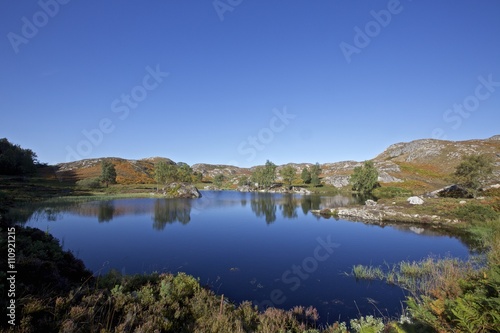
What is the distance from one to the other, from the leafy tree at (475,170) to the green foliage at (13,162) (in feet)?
415

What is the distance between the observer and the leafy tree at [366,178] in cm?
9050

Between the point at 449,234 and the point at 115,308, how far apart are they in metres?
35.3

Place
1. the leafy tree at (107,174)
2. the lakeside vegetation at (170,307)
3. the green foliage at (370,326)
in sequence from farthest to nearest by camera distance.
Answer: the leafy tree at (107,174) < the green foliage at (370,326) < the lakeside vegetation at (170,307)

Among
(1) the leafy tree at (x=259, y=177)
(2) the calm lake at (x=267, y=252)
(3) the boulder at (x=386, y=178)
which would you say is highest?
(1) the leafy tree at (x=259, y=177)

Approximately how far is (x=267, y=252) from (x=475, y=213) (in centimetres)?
2976

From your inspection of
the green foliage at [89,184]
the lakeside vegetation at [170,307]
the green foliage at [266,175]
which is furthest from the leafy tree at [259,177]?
the lakeside vegetation at [170,307]

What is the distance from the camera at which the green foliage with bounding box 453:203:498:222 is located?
3034 cm

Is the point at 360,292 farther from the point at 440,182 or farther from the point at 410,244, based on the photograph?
the point at 440,182

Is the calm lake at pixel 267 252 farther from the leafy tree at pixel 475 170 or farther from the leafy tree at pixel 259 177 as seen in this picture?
the leafy tree at pixel 259 177

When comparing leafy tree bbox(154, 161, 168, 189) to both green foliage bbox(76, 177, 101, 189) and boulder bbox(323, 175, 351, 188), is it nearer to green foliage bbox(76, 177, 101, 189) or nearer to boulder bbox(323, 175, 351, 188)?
green foliage bbox(76, 177, 101, 189)

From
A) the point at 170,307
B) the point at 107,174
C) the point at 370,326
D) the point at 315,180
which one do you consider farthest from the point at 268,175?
the point at 370,326

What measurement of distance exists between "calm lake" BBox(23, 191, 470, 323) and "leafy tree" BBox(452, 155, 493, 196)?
92.2ft

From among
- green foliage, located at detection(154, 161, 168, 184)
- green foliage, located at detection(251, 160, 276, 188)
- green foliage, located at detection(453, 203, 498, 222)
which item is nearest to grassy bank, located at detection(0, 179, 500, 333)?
green foliage, located at detection(453, 203, 498, 222)

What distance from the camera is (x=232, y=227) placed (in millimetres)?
33781
